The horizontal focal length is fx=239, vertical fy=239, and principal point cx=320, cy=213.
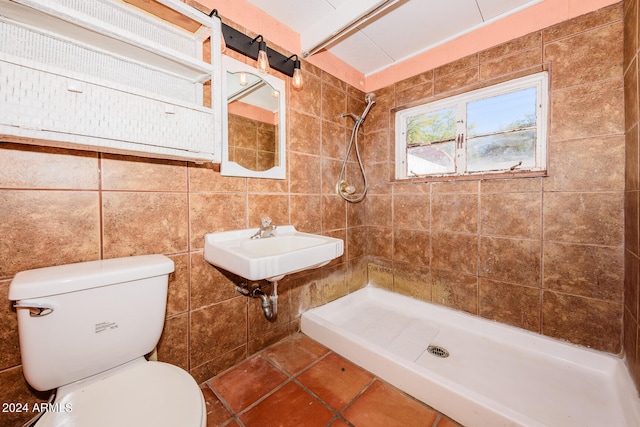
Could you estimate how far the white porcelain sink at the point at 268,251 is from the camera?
0.99 metres

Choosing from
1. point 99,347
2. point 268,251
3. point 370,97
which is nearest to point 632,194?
point 370,97

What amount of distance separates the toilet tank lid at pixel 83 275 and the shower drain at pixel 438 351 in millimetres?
1563

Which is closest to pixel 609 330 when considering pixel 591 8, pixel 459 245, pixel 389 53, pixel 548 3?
pixel 459 245

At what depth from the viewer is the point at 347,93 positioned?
205cm

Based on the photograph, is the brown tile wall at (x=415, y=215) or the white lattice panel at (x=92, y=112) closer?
the white lattice panel at (x=92, y=112)

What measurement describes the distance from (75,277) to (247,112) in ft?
3.65

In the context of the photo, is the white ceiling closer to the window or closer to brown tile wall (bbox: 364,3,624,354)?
brown tile wall (bbox: 364,3,624,354)

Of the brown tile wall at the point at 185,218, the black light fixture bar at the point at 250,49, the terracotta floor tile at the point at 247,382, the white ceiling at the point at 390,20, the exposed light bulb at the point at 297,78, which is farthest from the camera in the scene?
the exposed light bulb at the point at 297,78

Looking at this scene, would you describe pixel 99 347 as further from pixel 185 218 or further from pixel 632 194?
pixel 632 194

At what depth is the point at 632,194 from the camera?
3.65 feet

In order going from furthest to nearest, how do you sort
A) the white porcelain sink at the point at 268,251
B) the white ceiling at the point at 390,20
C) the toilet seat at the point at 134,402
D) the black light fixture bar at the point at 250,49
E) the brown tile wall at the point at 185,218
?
the white ceiling at the point at 390,20
the black light fixture bar at the point at 250,49
the white porcelain sink at the point at 268,251
the brown tile wall at the point at 185,218
the toilet seat at the point at 134,402

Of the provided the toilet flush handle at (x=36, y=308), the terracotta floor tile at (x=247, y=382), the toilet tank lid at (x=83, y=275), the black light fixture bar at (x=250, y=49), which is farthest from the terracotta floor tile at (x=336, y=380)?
the black light fixture bar at (x=250, y=49)

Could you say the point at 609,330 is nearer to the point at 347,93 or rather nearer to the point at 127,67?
the point at 347,93

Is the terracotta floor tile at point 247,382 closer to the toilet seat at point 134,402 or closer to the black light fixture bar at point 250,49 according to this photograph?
the toilet seat at point 134,402
